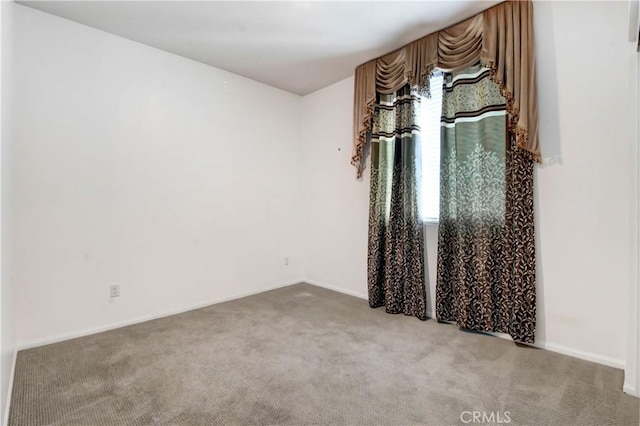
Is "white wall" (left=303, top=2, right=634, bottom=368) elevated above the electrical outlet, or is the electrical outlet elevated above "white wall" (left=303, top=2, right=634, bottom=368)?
"white wall" (left=303, top=2, right=634, bottom=368)

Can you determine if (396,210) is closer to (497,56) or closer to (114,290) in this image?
(497,56)

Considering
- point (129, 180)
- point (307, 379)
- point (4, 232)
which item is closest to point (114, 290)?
point (129, 180)

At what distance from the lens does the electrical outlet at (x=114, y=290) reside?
2.75m

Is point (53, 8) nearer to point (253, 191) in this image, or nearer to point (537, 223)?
point (253, 191)

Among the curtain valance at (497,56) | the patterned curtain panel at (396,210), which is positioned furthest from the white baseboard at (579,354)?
the curtain valance at (497,56)

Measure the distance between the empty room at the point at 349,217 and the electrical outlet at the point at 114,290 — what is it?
1 centimetres

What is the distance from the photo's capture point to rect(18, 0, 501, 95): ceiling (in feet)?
7.78

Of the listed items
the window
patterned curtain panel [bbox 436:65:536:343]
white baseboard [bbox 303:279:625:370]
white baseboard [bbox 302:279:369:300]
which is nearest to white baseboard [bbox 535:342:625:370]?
white baseboard [bbox 303:279:625:370]

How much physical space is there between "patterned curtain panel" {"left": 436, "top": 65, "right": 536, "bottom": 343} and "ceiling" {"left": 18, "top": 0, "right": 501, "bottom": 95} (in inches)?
24.1

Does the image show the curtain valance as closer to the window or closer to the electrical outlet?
the window

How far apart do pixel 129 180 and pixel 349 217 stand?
226cm

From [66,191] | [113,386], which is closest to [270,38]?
[66,191]

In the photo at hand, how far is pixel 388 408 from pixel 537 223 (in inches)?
66.3

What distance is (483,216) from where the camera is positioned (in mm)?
2516
